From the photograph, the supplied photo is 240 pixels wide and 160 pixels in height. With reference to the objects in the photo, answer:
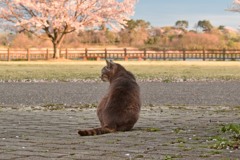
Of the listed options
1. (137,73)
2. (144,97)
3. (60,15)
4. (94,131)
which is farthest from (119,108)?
(60,15)

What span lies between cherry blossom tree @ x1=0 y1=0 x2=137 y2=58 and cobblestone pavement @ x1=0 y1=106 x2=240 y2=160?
134 ft

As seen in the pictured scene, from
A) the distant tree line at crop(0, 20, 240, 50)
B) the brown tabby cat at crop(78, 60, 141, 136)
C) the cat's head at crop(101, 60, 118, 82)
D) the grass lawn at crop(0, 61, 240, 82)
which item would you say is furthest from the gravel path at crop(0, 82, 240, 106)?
the distant tree line at crop(0, 20, 240, 50)

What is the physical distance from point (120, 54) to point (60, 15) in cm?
919

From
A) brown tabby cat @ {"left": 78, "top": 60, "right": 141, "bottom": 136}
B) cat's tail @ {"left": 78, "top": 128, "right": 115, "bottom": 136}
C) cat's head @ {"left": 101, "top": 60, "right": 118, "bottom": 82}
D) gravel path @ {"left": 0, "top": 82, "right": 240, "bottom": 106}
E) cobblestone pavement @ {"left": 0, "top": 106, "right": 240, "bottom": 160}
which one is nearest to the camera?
cobblestone pavement @ {"left": 0, "top": 106, "right": 240, "bottom": 160}

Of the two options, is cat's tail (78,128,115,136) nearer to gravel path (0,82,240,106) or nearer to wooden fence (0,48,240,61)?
gravel path (0,82,240,106)

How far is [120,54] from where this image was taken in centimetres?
5797

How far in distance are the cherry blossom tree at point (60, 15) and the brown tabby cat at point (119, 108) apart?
42498 mm

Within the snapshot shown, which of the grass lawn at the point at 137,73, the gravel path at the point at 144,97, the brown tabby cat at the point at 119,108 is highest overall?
the brown tabby cat at the point at 119,108

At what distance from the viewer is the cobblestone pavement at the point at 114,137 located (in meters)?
4.95

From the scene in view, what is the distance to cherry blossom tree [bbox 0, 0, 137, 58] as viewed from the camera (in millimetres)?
50000

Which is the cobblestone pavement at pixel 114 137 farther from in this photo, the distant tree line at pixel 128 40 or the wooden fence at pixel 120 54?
the distant tree line at pixel 128 40

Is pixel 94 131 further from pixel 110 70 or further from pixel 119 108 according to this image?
pixel 110 70

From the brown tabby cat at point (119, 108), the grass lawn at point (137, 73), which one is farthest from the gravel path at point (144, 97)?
the grass lawn at point (137, 73)

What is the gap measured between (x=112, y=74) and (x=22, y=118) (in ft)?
6.66
